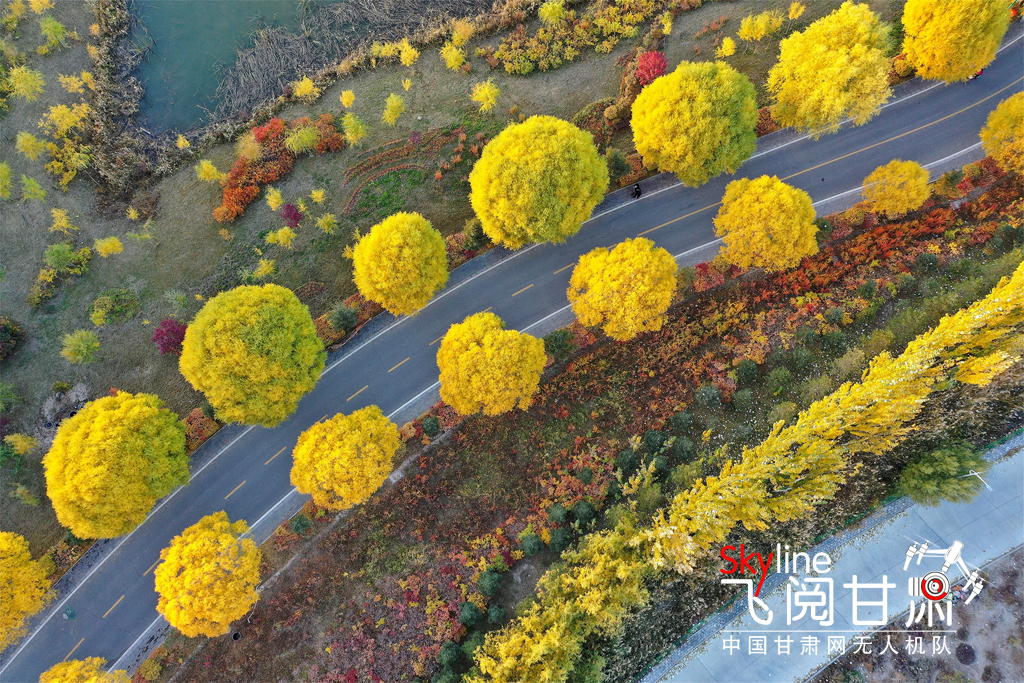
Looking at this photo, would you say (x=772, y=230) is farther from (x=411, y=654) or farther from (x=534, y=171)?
(x=411, y=654)

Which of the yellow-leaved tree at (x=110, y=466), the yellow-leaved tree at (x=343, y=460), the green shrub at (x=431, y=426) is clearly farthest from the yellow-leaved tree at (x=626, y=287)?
the yellow-leaved tree at (x=110, y=466)

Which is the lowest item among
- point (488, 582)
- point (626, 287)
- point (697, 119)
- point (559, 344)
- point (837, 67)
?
point (488, 582)

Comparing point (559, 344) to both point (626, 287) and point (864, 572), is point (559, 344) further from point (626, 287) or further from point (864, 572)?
point (864, 572)

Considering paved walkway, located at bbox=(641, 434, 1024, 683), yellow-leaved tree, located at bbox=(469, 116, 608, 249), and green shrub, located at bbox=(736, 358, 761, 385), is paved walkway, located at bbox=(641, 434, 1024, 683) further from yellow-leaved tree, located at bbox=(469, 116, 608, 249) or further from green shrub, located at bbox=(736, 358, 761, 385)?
yellow-leaved tree, located at bbox=(469, 116, 608, 249)

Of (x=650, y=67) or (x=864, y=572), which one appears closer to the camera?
(x=864, y=572)

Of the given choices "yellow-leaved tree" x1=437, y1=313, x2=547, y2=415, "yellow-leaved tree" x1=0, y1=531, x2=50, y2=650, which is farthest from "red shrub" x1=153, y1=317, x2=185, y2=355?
"yellow-leaved tree" x1=437, y1=313, x2=547, y2=415

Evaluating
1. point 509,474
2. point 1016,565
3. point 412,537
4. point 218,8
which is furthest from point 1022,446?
point 218,8

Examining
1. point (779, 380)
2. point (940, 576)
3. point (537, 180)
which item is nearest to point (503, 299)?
point (537, 180)
